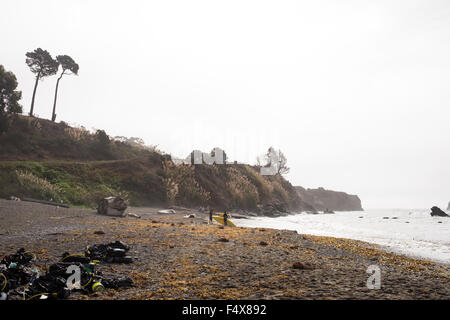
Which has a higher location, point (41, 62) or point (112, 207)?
point (41, 62)

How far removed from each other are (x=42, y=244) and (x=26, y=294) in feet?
15.3

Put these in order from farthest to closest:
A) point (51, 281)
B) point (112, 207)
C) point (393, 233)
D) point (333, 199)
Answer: point (333, 199), point (393, 233), point (112, 207), point (51, 281)

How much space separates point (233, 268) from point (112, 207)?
14.5m

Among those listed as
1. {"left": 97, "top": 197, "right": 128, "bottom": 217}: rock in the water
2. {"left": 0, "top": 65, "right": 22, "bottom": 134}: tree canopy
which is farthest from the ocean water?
{"left": 0, "top": 65, "right": 22, "bottom": 134}: tree canopy

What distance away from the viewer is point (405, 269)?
295 inches

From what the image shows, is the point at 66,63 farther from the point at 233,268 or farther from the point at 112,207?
the point at 233,268

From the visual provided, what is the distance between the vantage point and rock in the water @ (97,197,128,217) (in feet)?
61.8

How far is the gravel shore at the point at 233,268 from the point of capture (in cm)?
510

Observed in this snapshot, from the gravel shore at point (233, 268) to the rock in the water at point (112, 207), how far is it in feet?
23.2

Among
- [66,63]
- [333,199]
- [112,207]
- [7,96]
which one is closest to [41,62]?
[66,63]

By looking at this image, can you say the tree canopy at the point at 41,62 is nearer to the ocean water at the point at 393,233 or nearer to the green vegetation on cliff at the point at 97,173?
the green vegetation on cliff at the point at 97,173

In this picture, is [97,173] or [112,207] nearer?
[112,207]

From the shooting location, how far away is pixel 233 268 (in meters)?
6.88
